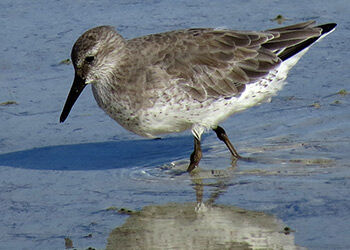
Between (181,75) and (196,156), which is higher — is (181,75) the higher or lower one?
the higher one

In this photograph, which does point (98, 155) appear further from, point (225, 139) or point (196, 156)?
point (225, 139)

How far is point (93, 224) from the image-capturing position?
259 inches

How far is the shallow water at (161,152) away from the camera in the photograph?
6516mm

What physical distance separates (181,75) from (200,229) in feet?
6.71

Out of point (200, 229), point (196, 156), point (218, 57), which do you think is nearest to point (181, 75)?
point (218, 57)

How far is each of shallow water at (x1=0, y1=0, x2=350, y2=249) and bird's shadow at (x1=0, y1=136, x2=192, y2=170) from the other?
0.5 inches

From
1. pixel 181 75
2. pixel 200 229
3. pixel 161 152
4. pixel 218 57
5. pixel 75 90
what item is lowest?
pixel 200 229

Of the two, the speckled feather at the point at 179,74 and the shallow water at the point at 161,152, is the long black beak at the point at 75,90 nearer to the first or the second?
the speckled feather at the point at 179,74

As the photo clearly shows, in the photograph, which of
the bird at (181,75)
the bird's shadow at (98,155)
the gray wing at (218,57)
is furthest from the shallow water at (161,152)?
the gray wing at (218,57)

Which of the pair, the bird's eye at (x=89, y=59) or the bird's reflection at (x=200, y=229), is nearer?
the bird's reflection at (x=200, y=229)

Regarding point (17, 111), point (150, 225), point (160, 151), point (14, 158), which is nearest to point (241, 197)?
point (150, 225)

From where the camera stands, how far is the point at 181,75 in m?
7.96

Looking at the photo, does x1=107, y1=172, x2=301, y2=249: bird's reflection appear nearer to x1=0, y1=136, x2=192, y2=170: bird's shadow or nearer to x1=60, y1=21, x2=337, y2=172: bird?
x1=60, y1=21, x2=337, y2=172: bird

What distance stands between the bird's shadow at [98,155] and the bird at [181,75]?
1.23 feet
